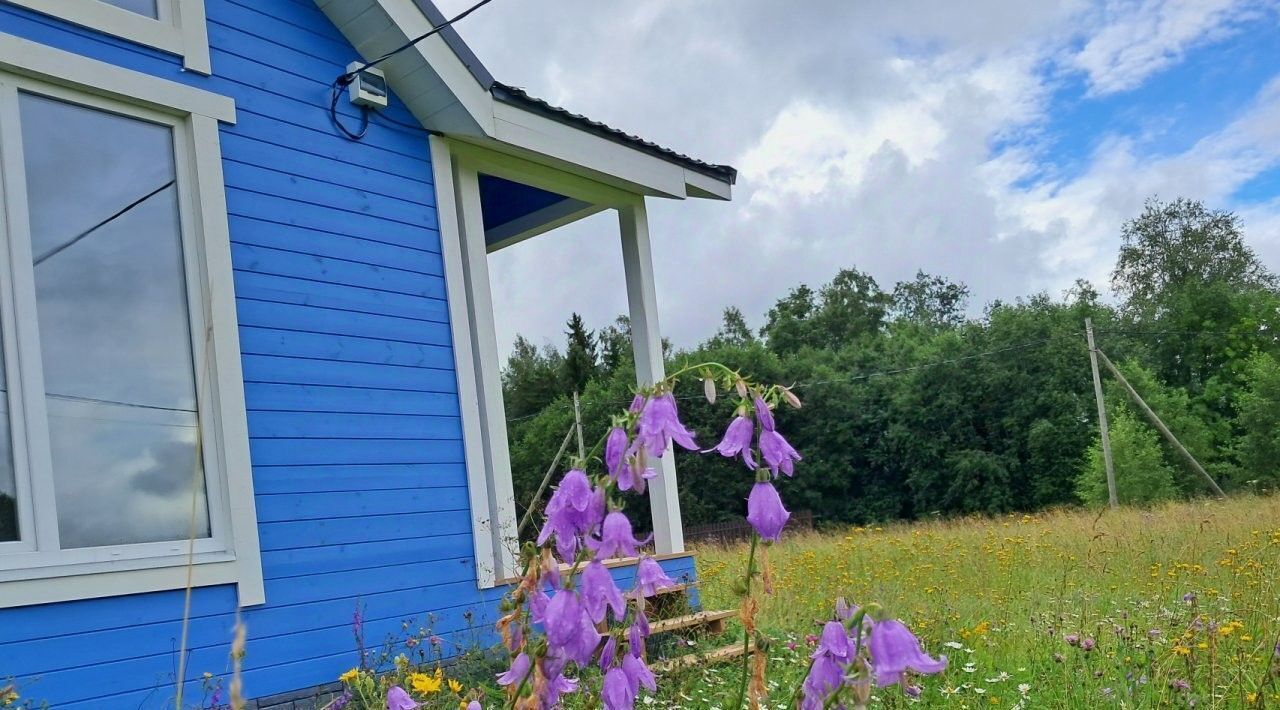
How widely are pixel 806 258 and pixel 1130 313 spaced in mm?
13368

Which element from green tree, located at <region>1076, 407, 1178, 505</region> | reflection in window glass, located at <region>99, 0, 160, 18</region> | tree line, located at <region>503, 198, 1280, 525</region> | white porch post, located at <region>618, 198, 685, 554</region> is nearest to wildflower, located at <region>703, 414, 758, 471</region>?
reflection in window glass, located at <region>99, 0, 160, 18</region>

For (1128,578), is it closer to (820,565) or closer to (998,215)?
(820,565)

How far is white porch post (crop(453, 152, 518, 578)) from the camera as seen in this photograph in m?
5.21

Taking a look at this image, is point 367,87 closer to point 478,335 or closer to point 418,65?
point 418,65

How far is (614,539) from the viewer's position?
1204mm

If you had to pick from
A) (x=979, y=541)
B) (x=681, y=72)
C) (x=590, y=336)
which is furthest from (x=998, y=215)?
(x=979, y=541)

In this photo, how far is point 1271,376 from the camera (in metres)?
23.9

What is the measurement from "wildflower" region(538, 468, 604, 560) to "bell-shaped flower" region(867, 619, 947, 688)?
0.33 meters

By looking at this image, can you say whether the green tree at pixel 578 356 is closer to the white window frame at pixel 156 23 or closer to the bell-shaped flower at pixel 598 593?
the white window frame at pixel 156 23

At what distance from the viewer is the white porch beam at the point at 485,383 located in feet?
17.0

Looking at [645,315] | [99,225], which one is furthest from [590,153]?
[99,225]

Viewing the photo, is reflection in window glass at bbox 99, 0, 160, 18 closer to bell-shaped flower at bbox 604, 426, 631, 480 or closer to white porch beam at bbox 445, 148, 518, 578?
white porch beam at bbox 445, 148, 518, 578

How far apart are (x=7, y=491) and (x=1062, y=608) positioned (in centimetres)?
476

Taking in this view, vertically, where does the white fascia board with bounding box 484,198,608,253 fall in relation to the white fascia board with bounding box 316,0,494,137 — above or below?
below
